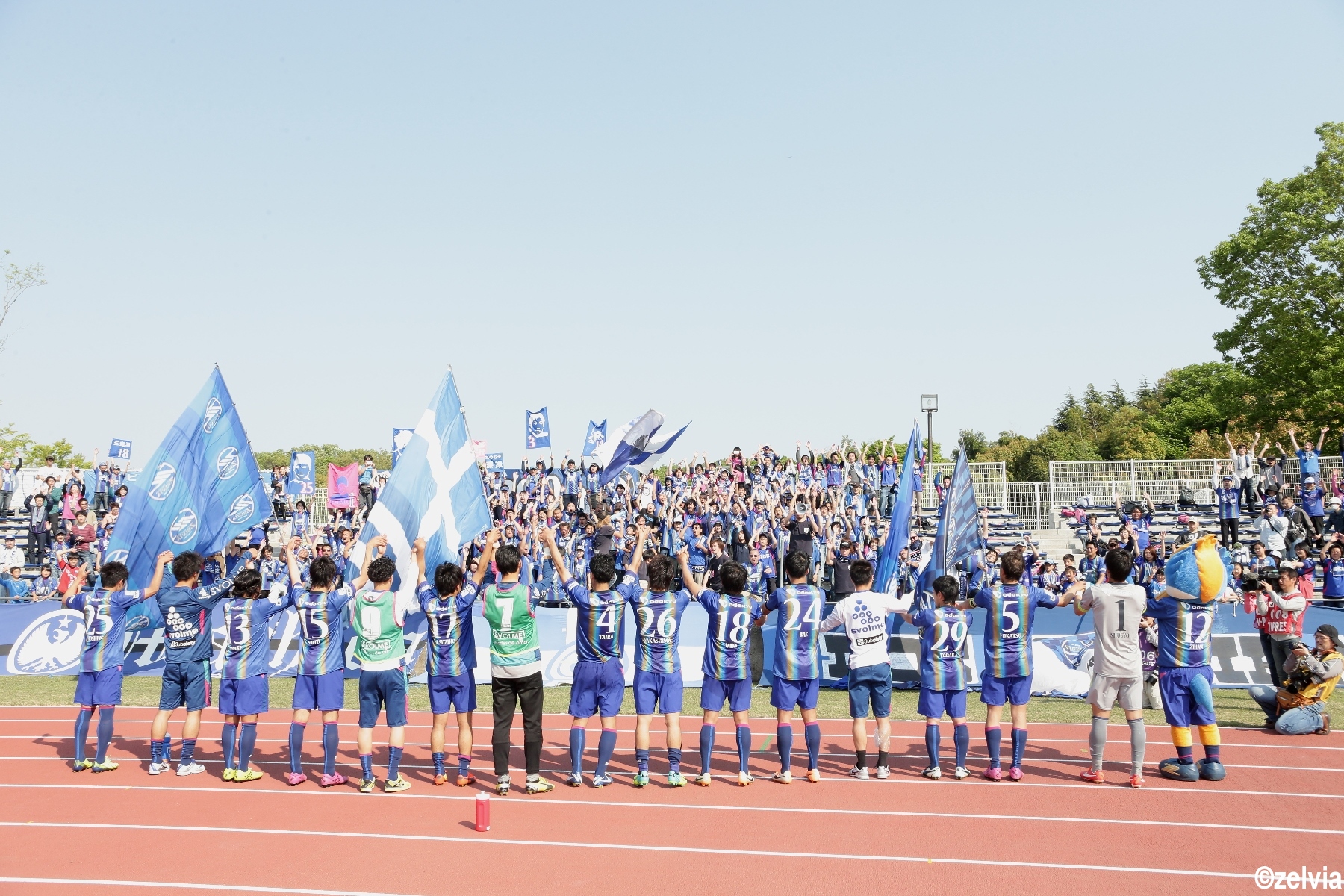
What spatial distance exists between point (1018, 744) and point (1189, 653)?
5.40 feet

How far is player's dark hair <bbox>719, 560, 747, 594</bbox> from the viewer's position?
834 cm

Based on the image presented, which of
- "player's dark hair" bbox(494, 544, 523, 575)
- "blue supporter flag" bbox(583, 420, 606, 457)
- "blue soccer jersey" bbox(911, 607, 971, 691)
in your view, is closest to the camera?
"player's dark hair" bbox(494, 544, 523, 575)

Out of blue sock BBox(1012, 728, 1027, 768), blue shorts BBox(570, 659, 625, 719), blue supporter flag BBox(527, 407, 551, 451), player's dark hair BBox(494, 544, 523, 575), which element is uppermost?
blue supporter flag BBox(527, 407, 551, 451)

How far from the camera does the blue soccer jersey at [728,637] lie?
27.2 feet

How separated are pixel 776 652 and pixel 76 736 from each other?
657 cm

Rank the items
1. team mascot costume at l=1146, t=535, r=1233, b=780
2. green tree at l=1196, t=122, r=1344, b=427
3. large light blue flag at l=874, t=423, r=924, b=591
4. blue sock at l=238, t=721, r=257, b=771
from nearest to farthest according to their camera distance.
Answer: team mascot costume at l=1146, t=535, r=1233, b=780 < blue sock at l=238, t=721, r=257, b=771 < large light blue flag at l=874, t=423, r=924, b=591 < green tree at l=1196, t=122, r=1344, b=427

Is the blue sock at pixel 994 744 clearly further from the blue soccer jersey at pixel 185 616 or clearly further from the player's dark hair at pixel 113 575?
the player's dark hair at pixel 113 575

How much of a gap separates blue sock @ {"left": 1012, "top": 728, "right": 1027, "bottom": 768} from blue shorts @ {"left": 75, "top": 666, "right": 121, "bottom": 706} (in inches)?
321

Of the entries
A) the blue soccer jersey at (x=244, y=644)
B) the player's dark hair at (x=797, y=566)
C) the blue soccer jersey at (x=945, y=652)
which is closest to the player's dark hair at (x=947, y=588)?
the blue soccer jersey at (x=945, y=652)

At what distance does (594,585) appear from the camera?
8289 mm

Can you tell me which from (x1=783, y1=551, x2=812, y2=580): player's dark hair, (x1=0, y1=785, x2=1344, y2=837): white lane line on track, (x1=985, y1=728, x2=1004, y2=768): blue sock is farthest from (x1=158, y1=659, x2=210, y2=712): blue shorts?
(x1=985, y1=728, x2=1004, y2=768): blue sock

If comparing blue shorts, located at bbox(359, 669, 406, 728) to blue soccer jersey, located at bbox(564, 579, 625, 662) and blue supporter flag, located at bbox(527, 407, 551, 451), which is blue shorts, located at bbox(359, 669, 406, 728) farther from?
blue supporter flag, located at bbox(527, 407, 551, 451)

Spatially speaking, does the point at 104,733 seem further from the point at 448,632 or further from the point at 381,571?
the point at 448,632

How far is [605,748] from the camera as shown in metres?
8.34
